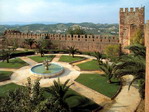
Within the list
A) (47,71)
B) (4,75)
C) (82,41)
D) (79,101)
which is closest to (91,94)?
(79,101)

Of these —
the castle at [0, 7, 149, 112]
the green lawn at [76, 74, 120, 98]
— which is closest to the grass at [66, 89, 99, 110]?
the green lawn at [76, 74, 120, 98]

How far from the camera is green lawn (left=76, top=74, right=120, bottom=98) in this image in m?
13.3

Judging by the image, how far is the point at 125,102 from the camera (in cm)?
1183

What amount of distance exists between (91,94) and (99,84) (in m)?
2.03

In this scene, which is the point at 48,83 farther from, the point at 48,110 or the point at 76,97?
the point at 48,110

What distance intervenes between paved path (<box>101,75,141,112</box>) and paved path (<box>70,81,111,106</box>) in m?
0.71

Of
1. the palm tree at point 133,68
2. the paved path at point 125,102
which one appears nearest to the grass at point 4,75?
the paved path at point 125,102

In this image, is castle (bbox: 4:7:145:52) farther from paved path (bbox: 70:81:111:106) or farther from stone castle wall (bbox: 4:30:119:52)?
paved path (bbox: 70:81:111:106)

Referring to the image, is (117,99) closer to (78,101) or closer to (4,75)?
(78,101)

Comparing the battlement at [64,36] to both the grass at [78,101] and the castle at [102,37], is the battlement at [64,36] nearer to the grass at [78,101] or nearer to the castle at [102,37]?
the castle at [102,37]

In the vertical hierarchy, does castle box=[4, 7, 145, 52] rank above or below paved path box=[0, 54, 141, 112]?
above

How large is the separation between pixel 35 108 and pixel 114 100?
7912 millimetres

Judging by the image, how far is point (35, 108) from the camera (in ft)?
19.0

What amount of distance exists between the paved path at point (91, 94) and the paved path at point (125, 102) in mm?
705
